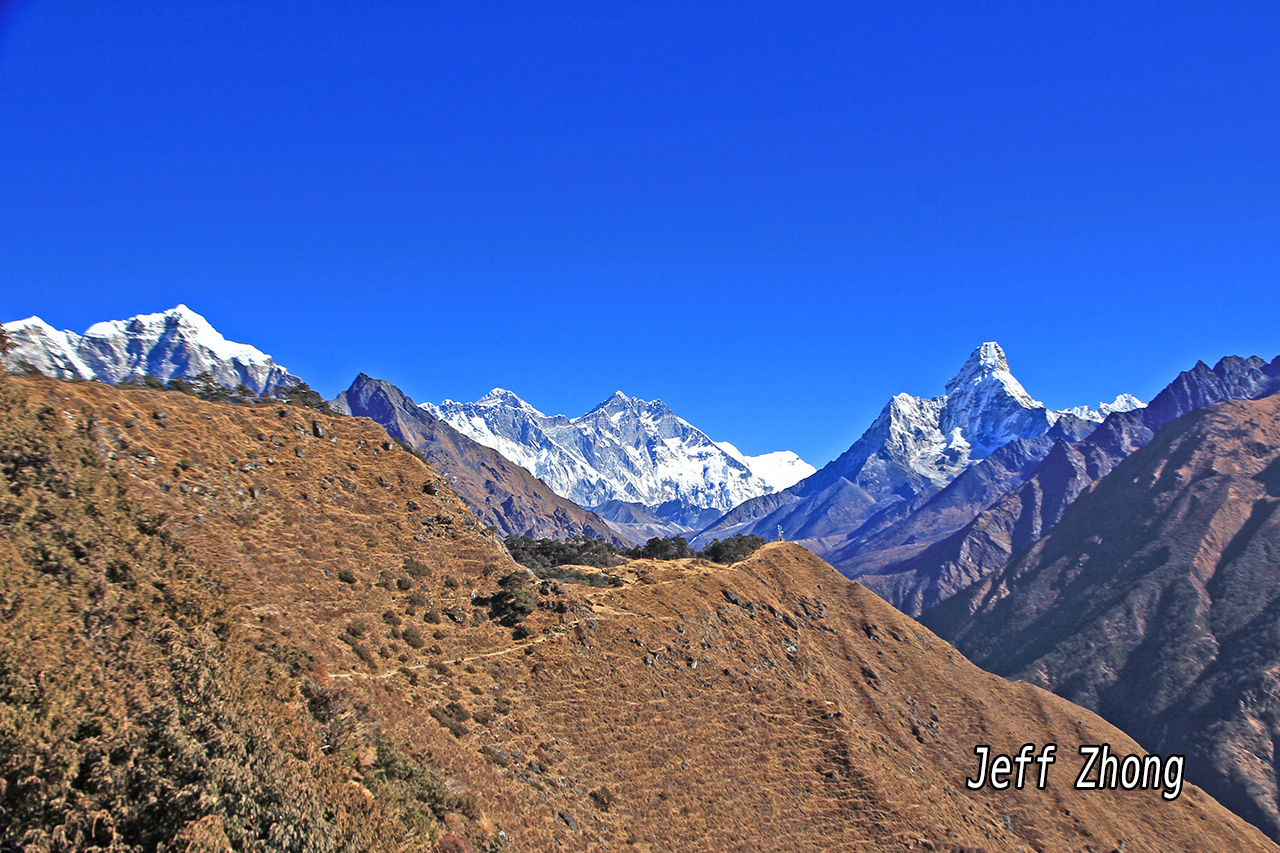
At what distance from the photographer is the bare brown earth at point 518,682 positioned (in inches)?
1393

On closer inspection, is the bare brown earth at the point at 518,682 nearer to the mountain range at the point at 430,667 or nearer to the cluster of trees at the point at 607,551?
the mountain range at the point at 430,667

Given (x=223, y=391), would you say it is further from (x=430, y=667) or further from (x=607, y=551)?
(x=607, y=551)

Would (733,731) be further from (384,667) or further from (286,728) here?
(286,728)

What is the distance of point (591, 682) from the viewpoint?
51.2 metres

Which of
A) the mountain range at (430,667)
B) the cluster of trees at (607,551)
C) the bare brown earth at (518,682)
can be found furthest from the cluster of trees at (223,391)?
the cluster of trees at (607,551)

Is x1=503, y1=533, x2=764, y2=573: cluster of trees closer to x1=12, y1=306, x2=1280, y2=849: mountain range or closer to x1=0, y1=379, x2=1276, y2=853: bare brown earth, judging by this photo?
x1=12, y1=306, x2=1280, y2=849: mountain range

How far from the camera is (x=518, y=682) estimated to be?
4716 centimetres

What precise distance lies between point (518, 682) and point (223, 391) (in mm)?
33771

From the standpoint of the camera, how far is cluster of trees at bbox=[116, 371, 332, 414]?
5334cm

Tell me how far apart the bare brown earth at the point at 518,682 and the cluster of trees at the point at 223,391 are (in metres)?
4.06

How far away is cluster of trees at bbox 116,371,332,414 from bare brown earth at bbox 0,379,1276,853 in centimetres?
406

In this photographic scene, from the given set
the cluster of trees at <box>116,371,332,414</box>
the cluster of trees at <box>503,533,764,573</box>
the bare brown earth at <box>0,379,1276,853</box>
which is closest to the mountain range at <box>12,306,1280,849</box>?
the bare brown earth at <box>0,379,1276,853</box>

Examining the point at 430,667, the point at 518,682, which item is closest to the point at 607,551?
the point at 518,682

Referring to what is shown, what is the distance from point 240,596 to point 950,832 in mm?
56065
